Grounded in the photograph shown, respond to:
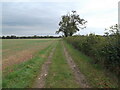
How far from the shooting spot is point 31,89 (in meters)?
6.30

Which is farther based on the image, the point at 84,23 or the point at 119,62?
the point at 84,23

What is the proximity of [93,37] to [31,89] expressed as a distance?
33.0 ft

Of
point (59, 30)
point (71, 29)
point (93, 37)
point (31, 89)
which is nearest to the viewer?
point (31, 89)

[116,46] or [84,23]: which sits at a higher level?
[84,23]

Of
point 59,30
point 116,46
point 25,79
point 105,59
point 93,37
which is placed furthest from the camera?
point 59,30

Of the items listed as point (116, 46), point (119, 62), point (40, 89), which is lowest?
point (40, 89)

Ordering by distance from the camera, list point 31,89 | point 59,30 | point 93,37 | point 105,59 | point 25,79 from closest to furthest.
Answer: point 31,89 < point 25,79 < point 105,59 < point 93,37 < point 59,30

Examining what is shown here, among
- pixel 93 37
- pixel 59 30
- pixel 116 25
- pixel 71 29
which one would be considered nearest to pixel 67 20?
pixel 71 29

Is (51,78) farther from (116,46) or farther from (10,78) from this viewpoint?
(116,46)

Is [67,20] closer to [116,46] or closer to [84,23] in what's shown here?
[84,23]

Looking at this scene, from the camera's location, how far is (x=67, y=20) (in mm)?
77125

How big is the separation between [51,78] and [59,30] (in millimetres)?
80288

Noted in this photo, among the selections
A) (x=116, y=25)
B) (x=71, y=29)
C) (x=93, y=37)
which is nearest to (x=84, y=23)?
(x=71, y=29)

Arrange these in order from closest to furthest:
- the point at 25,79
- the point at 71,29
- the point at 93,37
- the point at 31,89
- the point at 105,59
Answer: the point at 31,89, the point at 25,79, the point at 105,59, the point at 93,37, the point at 71,29
